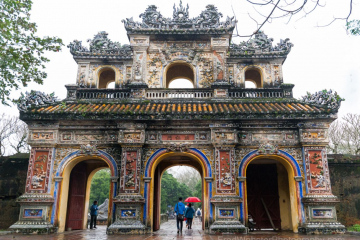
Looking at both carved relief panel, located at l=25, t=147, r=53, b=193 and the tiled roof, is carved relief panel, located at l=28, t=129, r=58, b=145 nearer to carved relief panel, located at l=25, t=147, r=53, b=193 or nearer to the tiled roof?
carved relief panel, located at l=25, t=147, r=53, b=193

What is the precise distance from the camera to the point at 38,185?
11406 millimetres

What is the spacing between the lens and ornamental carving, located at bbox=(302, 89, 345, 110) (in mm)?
11738

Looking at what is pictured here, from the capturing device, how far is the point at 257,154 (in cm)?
1174

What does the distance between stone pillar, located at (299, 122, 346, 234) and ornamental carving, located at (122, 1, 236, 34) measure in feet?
20.2

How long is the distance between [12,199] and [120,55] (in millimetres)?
8170

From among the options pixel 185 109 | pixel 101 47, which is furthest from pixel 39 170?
pixel 101 47

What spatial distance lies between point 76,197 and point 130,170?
11.4ft

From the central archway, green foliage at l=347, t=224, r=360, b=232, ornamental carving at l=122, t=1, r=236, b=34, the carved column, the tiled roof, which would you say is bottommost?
green foliage at l=347, t=224, r=360, b=232

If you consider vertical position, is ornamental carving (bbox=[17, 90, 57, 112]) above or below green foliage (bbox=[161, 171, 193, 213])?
above

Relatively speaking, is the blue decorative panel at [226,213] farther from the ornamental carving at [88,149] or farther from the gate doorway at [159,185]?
the ornamental carving at [88,149]

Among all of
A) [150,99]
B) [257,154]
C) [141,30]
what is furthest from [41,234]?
[141,30]

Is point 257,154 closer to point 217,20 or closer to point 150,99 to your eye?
point 150,99

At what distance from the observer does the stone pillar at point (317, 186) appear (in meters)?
10.7

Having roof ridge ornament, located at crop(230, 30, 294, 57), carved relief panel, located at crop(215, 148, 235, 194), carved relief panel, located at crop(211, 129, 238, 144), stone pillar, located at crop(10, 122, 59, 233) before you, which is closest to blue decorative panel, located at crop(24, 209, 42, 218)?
stone pillar, located at crop(10, 122, 59, 233)
